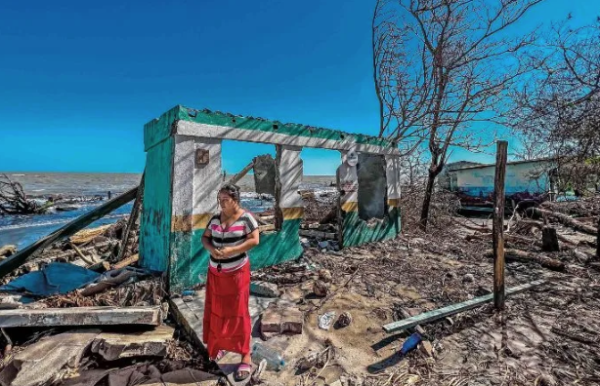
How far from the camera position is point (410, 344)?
132 inches

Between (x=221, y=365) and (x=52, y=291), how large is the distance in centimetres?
356

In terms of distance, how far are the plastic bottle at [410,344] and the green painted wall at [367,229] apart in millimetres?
4671

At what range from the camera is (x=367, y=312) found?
4418 millimetres

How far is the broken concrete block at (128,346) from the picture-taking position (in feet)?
10.6

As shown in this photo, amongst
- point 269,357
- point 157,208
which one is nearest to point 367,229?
point 157,208

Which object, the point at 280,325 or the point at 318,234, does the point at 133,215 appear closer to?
the point at 280,325

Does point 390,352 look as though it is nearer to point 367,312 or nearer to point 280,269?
point 367,312

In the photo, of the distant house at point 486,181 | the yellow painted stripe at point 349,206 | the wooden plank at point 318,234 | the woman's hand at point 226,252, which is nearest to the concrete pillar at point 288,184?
the yellow painted stripe at point 349,206

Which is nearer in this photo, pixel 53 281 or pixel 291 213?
pixel 53 281

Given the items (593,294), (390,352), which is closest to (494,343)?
(390,352)

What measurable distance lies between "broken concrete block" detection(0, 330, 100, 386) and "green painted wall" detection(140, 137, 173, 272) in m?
1.73

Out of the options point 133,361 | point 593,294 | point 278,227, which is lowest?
point 133,361

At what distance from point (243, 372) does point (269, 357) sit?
0.39 meters

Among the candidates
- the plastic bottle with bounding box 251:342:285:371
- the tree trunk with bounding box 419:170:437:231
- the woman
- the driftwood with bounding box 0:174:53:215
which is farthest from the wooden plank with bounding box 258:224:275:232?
the driftwood with bounding box 0:174:53:215
